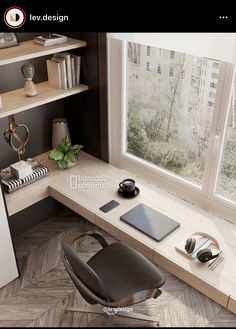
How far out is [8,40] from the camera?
2467 millimetres

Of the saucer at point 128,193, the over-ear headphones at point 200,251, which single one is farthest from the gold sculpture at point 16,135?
the over-ear headphones at point 200,251

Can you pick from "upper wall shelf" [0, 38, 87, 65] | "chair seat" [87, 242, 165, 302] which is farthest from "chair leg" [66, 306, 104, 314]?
"upper wall shelf" [0, 38, 87, 65]

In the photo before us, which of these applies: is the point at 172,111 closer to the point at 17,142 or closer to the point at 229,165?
the point at 229,165

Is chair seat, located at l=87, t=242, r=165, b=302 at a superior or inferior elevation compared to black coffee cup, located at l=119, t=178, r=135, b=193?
inferior

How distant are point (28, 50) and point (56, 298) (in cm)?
175

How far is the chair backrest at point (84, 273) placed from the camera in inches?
72.6

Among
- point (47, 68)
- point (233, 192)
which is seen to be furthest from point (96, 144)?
point (233, 192)

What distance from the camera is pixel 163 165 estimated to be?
2.81 m

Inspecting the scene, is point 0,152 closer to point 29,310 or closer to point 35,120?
point 35,120

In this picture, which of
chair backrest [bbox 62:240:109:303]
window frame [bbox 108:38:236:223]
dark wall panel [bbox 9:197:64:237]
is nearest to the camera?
chair backrest [bbox 62:240:109:303]

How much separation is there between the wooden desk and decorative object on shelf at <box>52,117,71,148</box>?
0.26 meters

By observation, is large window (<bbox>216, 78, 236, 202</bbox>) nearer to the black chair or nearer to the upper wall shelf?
the black chair

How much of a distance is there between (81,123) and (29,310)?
154 centimetres

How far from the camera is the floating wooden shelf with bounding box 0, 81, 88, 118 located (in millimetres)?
2455
